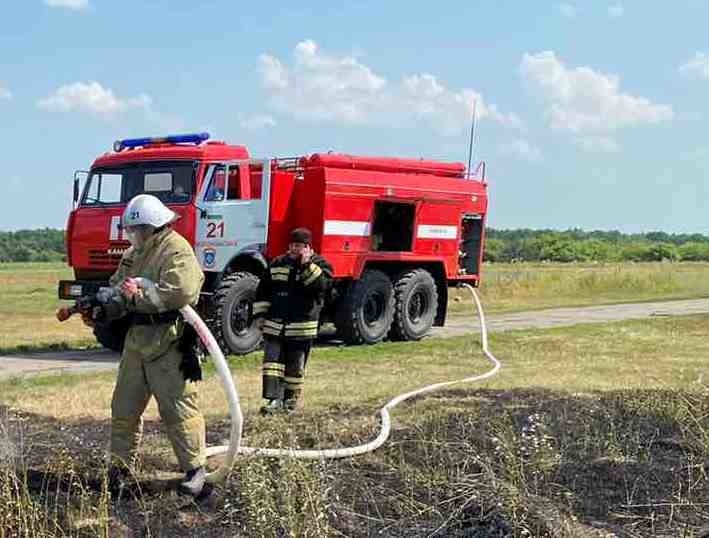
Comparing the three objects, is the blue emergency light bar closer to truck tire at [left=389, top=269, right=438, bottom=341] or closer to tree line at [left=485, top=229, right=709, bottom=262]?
truck tire at [left=389, top=269, right=438, bottom=341]

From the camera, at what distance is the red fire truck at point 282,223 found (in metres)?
12.5

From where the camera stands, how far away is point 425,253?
49.9 feet

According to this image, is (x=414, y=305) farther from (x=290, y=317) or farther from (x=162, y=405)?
(x=162, y=405)

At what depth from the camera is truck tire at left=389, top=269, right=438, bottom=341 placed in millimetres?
14898

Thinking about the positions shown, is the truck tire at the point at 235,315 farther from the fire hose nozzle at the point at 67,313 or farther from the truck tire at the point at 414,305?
the fire hose nozzle at the point at 67,313

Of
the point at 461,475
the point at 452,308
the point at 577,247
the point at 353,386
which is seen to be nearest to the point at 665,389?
the point at 353,386

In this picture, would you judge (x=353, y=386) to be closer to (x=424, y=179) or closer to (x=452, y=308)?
(x=424, y=179)

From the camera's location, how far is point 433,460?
5926mm

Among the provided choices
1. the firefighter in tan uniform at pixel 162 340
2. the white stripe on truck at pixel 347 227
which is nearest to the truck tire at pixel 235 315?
the white stripe on truck at pixel 347 227

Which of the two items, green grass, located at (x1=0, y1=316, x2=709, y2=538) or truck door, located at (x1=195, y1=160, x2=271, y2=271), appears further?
truck door, located at (x1=195, y1=160, x2=271, y2=271)

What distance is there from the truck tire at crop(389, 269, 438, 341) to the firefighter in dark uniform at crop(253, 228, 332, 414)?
6.69 meters

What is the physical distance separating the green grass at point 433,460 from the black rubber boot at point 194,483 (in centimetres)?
8

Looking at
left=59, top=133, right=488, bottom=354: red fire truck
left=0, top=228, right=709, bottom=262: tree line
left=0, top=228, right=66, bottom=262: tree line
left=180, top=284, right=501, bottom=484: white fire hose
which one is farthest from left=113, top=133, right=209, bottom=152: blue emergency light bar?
left=0, top=228, right=66, bottom=262: tree line

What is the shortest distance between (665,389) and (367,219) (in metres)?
6.13
